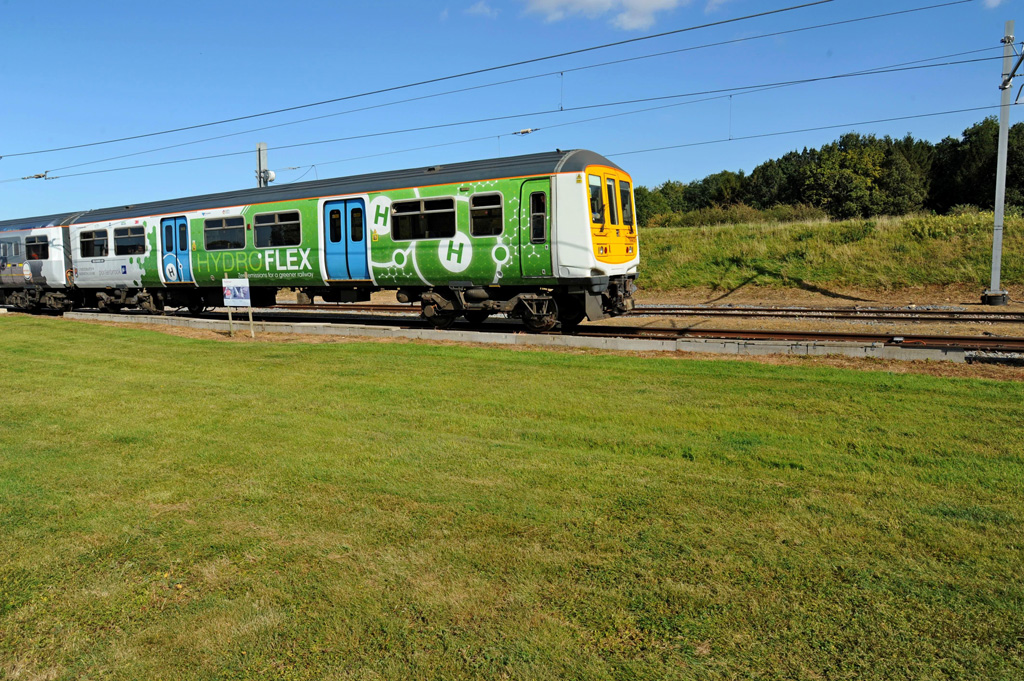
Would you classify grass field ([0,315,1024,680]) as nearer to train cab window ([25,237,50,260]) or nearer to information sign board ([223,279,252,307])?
information sign board ([223,279,252,307])

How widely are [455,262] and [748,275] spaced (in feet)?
55.8

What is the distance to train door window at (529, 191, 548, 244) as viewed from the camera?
13.7 m

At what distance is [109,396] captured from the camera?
28.8 ft

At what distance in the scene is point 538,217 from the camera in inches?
542

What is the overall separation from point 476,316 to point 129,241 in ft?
42.3

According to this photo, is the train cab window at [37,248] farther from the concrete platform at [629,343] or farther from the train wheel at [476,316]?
the train wheel at [476,316]

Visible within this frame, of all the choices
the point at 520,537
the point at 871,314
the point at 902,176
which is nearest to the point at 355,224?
the point at 520,537

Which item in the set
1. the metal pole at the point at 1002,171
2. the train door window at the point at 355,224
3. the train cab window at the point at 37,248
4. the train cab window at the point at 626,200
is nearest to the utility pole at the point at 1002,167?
the metal pole at the point at 1002,171

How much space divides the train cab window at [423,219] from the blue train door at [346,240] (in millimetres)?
979

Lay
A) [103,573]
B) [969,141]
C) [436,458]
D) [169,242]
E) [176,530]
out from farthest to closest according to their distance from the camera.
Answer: [969,141], [169,242], [436,458], [176,530], [103,573]

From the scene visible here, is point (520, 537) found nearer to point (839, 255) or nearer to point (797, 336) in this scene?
point (797, 336)

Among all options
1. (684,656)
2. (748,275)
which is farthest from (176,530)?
(748,275)

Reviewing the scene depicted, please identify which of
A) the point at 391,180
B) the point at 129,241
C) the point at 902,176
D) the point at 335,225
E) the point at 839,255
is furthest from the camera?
the point at 902,176

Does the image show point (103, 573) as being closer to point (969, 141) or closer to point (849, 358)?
point (849, 358)
